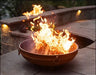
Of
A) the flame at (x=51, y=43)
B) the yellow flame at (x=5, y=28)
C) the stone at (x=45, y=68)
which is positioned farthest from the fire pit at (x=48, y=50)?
the yellow flame at (x=5, y=28)

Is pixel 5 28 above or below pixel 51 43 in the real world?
below

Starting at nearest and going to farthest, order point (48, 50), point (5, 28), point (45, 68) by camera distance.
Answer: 1. point (45, 68)
2. point (48, 50)
3. point (5, 28)

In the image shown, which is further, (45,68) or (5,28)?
(5,28)

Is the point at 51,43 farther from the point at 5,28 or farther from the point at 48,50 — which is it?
the point at 5,28

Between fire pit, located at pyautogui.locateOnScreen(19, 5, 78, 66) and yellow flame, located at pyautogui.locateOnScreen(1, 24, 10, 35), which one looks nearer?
fire pit, located at pyautogui.locateOnScreen(19, 5, 78, 66)

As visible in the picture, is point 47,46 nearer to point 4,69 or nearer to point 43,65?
point 43,65

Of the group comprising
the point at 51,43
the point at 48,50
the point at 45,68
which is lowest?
the point at 45,68

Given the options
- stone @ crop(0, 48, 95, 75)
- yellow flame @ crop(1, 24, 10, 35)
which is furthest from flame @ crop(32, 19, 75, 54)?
yellow flame @ crop(1, 24, 10, 35)

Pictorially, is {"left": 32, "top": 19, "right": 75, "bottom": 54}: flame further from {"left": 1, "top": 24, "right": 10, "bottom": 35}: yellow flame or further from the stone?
{"left": 1, "top": 24, "right": 10, "bottom": 35}: yellow flame

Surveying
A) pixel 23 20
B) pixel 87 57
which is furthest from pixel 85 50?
pixel 23 20

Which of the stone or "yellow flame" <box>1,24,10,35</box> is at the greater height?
"yellow flame" <box>1,24,10,35</box>

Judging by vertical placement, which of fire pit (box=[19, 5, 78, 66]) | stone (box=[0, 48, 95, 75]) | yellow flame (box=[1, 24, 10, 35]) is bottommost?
stone (box=[0, 48, 95, 75])

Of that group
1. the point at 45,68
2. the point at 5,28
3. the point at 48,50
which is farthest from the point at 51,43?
the point at 5,28

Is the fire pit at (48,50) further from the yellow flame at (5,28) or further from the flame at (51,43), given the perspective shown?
the yellow flame at (5,28)
